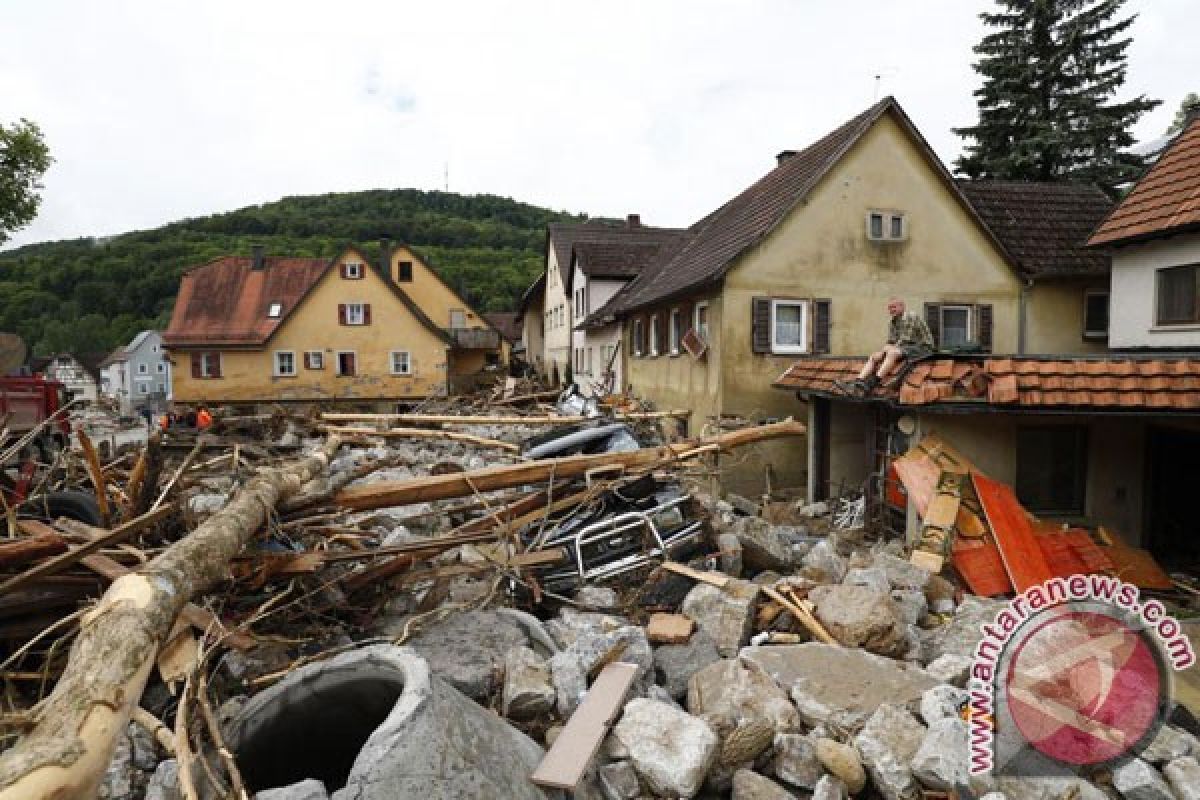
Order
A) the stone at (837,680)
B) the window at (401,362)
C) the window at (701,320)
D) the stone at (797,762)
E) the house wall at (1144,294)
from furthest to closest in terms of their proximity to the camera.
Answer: the window at (401,362) < the window at (701,320) < the house wall at (1144,294) < the stone at (837,680) < the stone at (797,762)

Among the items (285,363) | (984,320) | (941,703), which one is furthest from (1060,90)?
(285,363)

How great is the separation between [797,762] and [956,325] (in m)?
13.4

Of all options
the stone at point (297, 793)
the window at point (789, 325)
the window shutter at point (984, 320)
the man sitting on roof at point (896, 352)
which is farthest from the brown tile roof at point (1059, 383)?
the stone at point (297, 793)

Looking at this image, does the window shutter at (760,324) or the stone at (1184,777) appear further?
the window shutter at (760,324)

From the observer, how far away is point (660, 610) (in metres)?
6.00

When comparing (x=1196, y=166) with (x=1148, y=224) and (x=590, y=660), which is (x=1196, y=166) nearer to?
(x=1148, y=224)

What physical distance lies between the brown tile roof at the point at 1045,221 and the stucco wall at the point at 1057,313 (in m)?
0.39

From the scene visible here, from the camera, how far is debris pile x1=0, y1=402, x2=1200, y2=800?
3.04 m

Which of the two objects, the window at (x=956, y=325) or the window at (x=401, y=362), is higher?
the window at (x=956, y=325)

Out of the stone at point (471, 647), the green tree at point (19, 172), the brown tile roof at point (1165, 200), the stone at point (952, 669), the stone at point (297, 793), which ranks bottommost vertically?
the stone at point (952, 669)

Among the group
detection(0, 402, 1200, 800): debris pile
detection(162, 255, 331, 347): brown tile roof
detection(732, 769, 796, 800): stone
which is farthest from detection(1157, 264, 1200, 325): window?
detection(162, 255, 331, 347): brown tile roof

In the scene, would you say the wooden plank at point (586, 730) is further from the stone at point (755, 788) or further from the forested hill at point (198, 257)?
the forested hill at point (198, 257)

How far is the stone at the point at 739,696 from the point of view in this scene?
424 centimetres

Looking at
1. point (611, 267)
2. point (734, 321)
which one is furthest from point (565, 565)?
point (611, 267)
